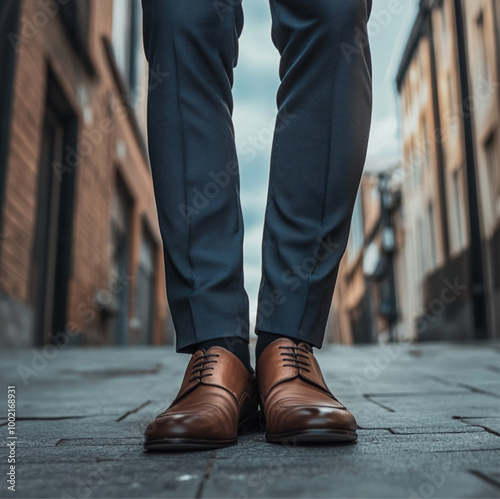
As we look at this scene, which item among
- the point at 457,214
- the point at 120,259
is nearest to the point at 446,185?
the point at 457,214

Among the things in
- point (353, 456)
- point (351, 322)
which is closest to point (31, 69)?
point (353, 456)

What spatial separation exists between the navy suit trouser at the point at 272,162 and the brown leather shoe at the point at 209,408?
0.06 metres

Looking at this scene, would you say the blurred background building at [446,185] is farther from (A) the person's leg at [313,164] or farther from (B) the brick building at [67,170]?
(A) the person's leg at [313,164]

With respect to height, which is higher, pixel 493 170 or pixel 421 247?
pixel 493 170

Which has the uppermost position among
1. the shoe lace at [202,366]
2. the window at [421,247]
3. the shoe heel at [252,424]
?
the window at [421,247]

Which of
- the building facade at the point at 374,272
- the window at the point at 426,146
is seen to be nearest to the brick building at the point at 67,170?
the building facade at the point at 374,272

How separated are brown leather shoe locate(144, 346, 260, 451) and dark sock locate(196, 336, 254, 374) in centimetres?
2

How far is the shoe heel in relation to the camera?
1.14 metres

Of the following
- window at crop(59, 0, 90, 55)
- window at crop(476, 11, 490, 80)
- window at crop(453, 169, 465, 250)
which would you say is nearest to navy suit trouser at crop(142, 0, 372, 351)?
window at crop(59, 0, 90, 55)

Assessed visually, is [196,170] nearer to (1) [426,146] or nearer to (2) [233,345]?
(2) [233,345]

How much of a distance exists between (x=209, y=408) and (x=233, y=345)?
0.16 meters

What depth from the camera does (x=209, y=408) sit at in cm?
101

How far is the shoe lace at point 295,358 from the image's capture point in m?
1.12

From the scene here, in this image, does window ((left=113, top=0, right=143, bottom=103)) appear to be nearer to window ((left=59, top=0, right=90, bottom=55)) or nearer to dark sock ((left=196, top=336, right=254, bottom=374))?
window ((left=59, top=0, right=90, bottom=55))
